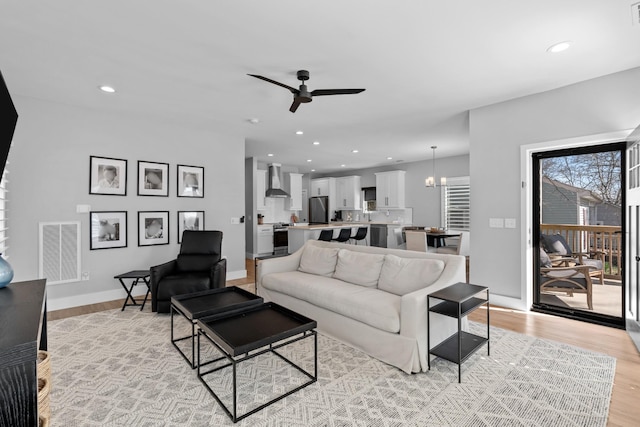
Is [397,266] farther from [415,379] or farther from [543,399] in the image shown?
[543,399]

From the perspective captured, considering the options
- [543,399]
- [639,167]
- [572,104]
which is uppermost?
[572,104]

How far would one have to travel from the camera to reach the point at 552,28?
245 centimetres

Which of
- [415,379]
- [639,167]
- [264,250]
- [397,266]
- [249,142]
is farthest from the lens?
[264,250]

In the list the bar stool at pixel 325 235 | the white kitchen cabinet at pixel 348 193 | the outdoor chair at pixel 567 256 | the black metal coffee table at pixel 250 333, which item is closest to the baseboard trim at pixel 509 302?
the outdoor chair at pixel 567 256

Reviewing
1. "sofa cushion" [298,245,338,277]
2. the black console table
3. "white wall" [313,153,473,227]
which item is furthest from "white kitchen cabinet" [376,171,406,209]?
the black console table

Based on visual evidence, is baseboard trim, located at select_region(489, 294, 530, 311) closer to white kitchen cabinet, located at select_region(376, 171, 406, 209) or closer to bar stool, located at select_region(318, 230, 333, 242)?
bar stool, located at select_region(318, 230, 333, 242)

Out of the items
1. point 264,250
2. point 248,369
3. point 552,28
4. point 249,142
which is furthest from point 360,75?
point 264,250

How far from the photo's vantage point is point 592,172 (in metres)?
3.67

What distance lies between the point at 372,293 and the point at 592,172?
298cm

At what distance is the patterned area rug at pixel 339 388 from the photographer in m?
1.91

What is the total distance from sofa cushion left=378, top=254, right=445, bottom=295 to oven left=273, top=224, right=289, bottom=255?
5.60 metres

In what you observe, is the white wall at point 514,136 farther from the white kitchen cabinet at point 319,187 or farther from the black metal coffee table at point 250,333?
the white kitchen cabinet at point 319,187

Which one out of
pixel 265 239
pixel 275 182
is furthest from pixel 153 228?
pixel 275 182

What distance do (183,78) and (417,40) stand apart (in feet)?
7.58
